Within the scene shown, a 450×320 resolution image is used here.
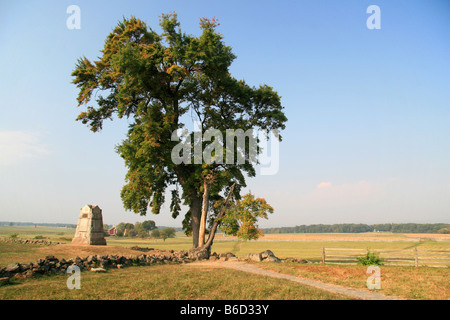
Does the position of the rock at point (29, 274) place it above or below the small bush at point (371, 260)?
above

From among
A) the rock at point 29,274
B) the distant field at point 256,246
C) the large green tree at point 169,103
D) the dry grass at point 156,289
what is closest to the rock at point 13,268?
the rock at point 29,274

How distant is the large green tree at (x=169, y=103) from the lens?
A: 936 inches

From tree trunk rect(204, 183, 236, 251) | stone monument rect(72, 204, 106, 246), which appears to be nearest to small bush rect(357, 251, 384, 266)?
tree trunk rect(204, 183, 236, 251)

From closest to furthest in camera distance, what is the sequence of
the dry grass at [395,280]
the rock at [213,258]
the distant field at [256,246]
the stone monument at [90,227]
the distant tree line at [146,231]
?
the dry grass at [395,280], the distant field at [256,246], the rock at [213,258], the stone monument at [90,227], the distant tree line at [146,231]

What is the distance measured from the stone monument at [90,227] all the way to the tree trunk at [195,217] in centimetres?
851

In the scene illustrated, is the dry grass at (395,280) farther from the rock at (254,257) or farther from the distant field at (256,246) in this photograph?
the distant field at (256,246)

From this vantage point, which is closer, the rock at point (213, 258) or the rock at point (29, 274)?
the rock at point (29, 274)

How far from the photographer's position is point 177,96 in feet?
88.2

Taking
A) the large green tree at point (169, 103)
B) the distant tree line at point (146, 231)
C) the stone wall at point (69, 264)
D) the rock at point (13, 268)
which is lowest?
the distant tree line at point (146, 231)

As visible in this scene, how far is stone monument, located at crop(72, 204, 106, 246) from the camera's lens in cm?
2572

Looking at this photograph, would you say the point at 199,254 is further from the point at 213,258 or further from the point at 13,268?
the point at 13,268

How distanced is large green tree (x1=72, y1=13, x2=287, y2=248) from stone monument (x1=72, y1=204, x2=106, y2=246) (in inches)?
140

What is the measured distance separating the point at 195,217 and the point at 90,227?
372 inches
